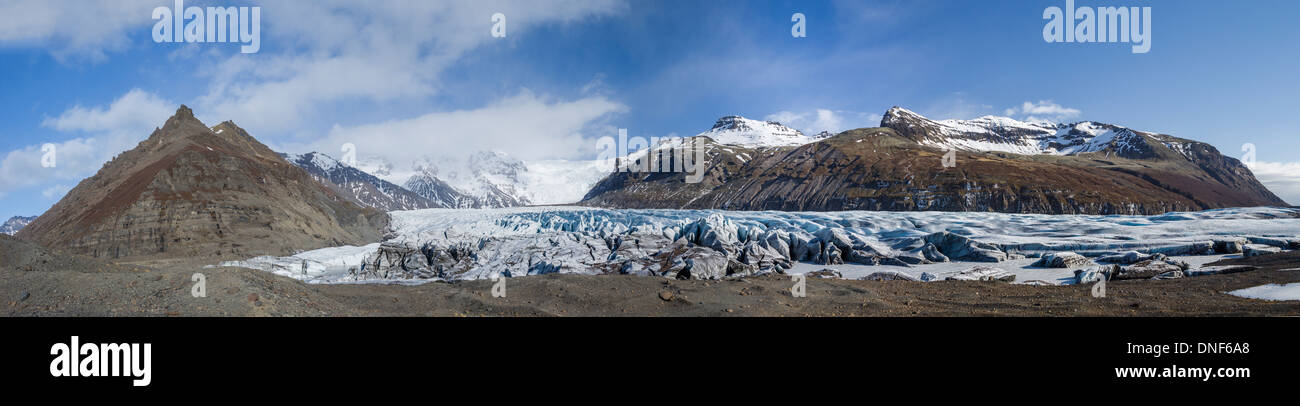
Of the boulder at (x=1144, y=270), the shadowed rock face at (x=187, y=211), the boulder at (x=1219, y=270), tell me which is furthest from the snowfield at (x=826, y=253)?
the shadowed rock face at (x=187, y=211)

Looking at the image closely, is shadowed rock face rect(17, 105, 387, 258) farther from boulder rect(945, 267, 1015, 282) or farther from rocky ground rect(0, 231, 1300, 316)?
boulder rect(945, 267, 1015, 282)

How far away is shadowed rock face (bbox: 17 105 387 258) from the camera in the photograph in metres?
39.3

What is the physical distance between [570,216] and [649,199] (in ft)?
339

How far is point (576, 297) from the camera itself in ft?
51.0

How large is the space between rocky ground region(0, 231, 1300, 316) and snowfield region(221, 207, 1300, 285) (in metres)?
Result: 3.88

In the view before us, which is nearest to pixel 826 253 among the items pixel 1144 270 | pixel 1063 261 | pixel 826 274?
pixel 826 274

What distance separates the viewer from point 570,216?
53.6m

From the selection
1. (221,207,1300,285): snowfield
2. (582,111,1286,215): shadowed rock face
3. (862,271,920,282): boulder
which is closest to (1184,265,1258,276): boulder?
(221,207,1300,285): snowfield

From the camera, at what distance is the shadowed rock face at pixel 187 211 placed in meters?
39.3

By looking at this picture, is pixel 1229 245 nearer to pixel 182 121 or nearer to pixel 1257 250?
pixel 1257 250

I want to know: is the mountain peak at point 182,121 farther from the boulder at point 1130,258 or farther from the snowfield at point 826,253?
the boulder at point 1130,258

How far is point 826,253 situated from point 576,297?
17527 mm
